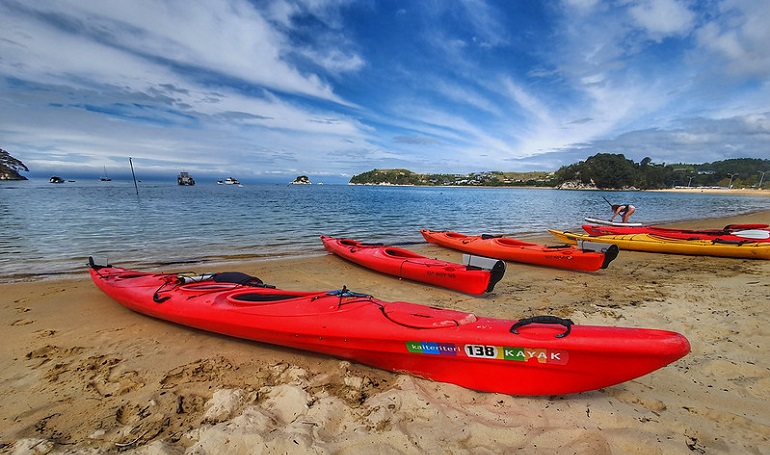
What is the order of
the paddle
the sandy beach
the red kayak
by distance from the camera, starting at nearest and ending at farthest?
the sandy beach → the paddle → the red kayak

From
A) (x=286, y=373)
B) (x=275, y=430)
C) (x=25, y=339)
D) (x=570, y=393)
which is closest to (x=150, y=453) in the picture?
(x=275, y=430)

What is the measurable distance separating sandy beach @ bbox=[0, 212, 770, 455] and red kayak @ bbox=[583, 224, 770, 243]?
5.75 meters

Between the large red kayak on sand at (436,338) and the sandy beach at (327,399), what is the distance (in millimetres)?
179

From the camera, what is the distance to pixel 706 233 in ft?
33.1

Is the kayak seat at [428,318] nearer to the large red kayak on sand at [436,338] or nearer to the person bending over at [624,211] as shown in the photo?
the large red kayak on sand at [436,338]

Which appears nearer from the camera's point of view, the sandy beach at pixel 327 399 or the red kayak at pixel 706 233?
the sandy beach at pixel 327 399

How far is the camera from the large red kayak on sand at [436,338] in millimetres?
2439

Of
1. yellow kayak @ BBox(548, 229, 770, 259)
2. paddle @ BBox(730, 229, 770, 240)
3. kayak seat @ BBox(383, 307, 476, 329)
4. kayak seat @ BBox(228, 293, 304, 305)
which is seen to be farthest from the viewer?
paddle @ BBox(730, 229, 770, 240)

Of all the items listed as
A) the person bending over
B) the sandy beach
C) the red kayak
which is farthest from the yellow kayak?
the sandy beach

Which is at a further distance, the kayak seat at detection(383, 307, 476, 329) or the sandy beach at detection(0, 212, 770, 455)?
the kayak seat at detection(383, 307, 476, 329)

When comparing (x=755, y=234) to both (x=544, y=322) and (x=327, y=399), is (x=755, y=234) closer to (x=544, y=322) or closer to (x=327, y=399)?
(x=544, y=322)

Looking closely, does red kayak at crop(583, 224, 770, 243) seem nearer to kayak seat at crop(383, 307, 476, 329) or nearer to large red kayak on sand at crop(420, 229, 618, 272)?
large red kayak on sand at crop(420, 229, 618, 272)

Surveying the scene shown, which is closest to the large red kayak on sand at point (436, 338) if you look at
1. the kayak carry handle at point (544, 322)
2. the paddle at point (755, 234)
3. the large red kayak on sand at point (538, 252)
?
the kayak carry handle at point (544, 322)

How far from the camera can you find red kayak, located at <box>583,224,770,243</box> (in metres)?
8.91
